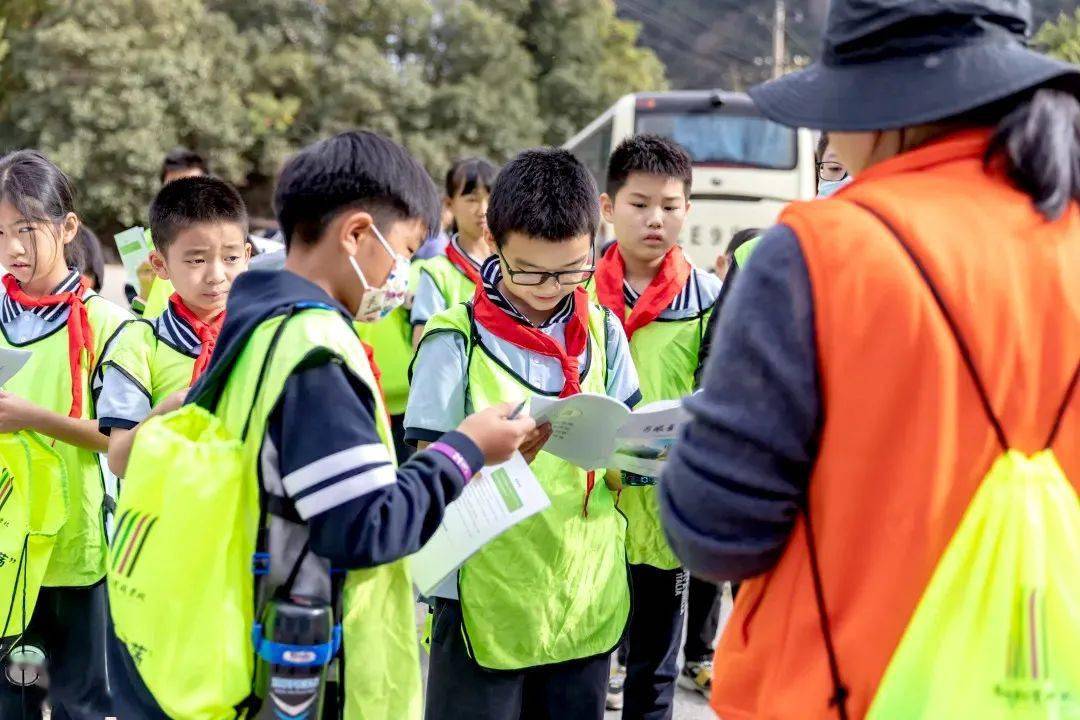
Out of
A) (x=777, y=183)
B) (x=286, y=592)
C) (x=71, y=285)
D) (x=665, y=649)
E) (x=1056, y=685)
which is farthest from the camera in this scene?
(x=777, y=183)

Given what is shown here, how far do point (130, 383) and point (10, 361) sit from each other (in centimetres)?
27

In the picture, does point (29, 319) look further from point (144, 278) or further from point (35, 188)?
point (144, 278)

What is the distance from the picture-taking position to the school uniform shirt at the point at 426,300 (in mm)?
4211

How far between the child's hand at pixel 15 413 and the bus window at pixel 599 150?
11987mm

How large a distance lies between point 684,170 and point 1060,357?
7.59ft

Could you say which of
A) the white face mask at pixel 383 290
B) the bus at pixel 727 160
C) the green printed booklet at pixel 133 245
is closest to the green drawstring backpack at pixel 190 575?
the white face mask at pixel 383 290

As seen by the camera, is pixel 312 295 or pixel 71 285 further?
pixel 71 285

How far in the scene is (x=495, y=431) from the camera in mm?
1811

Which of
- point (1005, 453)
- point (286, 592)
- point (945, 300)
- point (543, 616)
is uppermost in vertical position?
point (945, 300)

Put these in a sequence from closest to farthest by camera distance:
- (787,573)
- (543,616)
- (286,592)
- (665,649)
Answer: (787,573)
(286,592)
(543,616)
(665,649)

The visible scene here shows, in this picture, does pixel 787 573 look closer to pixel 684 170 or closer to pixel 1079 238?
pixel 1079 238

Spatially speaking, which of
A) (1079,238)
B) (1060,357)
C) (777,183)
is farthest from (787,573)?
(777,183)

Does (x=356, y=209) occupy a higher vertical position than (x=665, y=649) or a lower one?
higher

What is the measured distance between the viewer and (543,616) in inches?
89.7
